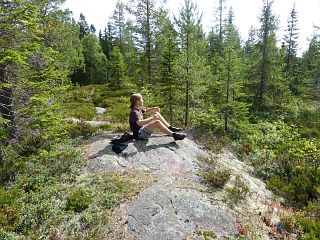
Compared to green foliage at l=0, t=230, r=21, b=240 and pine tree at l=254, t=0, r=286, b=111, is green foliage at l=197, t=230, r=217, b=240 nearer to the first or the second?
green foliage at l=0, t=230, r=21, b=240

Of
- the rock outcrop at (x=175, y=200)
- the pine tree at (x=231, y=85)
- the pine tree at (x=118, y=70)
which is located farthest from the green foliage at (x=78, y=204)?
the pine tree at (x=118, y=70)

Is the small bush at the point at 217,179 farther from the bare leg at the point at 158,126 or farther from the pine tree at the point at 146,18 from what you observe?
the pine tree at the point at 146,18

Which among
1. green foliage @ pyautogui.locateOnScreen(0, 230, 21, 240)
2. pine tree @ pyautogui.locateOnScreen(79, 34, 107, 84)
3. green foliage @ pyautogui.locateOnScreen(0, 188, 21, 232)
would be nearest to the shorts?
green foliage @ pyautogui.locateOnScreen(0, 188, 21, 232)

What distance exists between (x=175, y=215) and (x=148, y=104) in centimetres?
907

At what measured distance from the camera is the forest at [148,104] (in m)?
6.73

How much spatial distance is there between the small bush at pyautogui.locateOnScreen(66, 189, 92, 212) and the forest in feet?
0.08

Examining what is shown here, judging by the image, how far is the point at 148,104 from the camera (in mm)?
14633

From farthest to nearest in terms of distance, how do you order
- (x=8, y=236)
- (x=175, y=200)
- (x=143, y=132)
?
1. (x=143, y=132)
2. (x=175, y=200)
3. (x=8, y=236)

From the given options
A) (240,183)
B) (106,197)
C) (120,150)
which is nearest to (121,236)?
(106,197)

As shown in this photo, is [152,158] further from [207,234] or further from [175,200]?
[207,234]

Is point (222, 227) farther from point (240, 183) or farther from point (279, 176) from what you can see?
point (279, 176)

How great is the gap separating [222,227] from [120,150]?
418 centimetres

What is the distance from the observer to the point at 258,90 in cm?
2506

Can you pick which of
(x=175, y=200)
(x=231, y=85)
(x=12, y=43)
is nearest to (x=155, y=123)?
(x=175, y=200)
